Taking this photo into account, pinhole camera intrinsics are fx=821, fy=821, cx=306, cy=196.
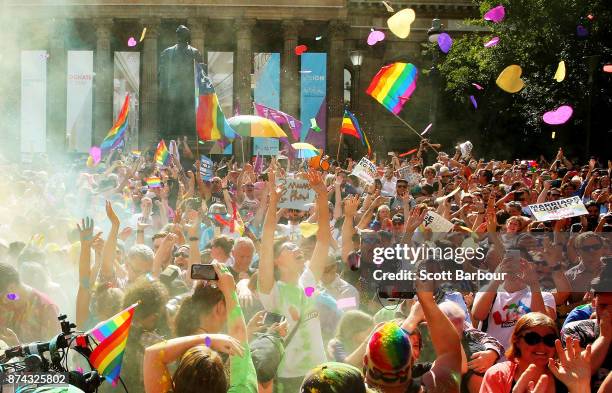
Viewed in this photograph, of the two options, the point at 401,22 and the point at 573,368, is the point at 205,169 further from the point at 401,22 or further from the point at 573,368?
the point at 573,368

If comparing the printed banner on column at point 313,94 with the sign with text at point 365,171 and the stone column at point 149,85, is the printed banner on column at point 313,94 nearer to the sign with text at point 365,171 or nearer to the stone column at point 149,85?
the stone column at point 149,85

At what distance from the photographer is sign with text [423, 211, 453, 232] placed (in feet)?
24.8

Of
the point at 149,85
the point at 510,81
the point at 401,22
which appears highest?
the point at 149,85

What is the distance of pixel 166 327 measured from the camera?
15.4ft

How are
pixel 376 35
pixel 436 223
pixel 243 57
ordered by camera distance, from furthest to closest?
pixel 243 57 → pixel 376 35 → pixel 436 223

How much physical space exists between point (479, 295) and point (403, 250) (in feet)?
2.52

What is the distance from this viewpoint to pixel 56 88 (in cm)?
4769

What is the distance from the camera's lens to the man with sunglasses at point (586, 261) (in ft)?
21.2

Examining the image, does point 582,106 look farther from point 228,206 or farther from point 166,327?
point 166,327

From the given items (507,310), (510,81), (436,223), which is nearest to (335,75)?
(510,81)

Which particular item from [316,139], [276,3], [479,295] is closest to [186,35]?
[479,295]

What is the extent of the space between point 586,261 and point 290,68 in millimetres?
40639

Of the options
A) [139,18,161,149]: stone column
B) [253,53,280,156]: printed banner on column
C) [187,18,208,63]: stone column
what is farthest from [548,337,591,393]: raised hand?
[187,18,208,63]: stone column

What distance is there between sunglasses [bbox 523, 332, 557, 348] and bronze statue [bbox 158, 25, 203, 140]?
861cm
